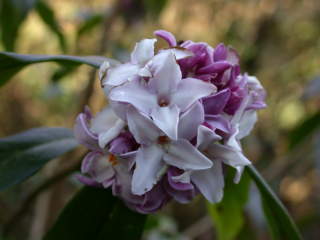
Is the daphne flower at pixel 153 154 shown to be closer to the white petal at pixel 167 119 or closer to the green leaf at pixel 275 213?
the white petal at pixel 167 119

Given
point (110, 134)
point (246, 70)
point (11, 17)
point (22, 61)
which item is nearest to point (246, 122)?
point (110, 134)

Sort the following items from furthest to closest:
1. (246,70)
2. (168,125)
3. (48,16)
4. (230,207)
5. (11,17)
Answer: (246,70)
(48,16)
(11,17)
(230,207)
(168,125)

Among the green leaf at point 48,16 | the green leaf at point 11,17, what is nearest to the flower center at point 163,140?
the green leaf at point 11,17

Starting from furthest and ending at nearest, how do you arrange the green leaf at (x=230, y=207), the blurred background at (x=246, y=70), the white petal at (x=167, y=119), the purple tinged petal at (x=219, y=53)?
1. the blurred background at (x=246, y=70)
2. the green leaf at (x=230, y=207)
3. the purple tinged petal at (x=219, y=53)
4. the white petal at (x=167, y=119)

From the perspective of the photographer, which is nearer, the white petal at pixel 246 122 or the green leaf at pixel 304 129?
the white petal at pixel 246 122

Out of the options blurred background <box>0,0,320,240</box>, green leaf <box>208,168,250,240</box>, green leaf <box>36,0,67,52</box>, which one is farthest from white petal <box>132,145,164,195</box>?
blurred background <box>0,0,320,240</box>

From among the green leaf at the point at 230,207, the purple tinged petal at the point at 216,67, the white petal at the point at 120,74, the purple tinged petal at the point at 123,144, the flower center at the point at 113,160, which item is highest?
the purple tinged petal at the point at 216,67

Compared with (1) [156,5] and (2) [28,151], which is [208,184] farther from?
(1) [156,5]
